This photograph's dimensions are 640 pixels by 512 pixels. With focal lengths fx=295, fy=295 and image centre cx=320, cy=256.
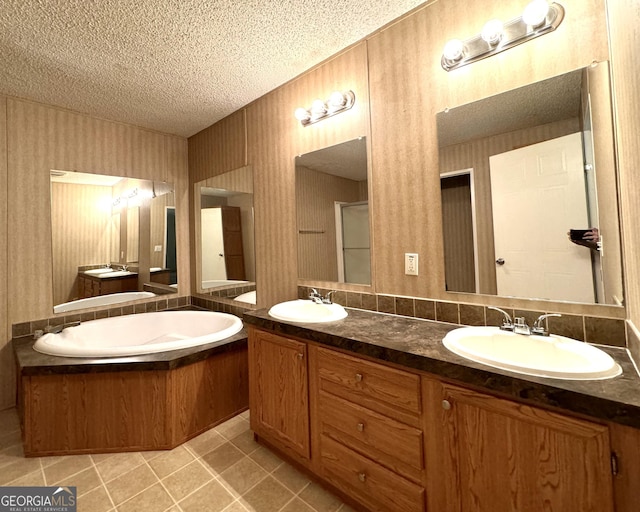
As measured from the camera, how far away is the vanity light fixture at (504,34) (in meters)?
1.21

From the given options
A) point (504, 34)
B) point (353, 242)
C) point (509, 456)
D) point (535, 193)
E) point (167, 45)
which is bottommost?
point (509, 456)

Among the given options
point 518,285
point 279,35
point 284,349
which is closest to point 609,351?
point 518,285

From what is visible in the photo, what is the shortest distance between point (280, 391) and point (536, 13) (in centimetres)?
212

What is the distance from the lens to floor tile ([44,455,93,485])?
1.59 m

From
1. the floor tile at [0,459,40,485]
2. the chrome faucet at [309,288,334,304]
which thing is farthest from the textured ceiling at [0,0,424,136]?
the floor tile at [0,459,40,485]

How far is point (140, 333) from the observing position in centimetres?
278

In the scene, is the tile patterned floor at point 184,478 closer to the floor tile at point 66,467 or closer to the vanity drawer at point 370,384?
the floor tile at point 66,467

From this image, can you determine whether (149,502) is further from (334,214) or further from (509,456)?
(334,214)

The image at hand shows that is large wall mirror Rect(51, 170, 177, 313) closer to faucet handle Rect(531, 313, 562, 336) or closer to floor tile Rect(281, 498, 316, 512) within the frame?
floor tile Rect(281, 498, 316, 512)

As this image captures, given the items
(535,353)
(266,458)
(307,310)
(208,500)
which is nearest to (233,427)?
(266,458)

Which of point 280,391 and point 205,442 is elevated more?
point 280,391

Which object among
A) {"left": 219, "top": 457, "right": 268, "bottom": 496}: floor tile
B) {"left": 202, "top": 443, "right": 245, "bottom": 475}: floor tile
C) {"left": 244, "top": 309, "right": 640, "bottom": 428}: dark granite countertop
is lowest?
{"left": 219, "top": 457, "right": 268, "bottom": 496}: floor tile

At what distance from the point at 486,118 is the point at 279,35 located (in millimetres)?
1272

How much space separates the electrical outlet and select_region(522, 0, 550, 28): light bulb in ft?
3.64
